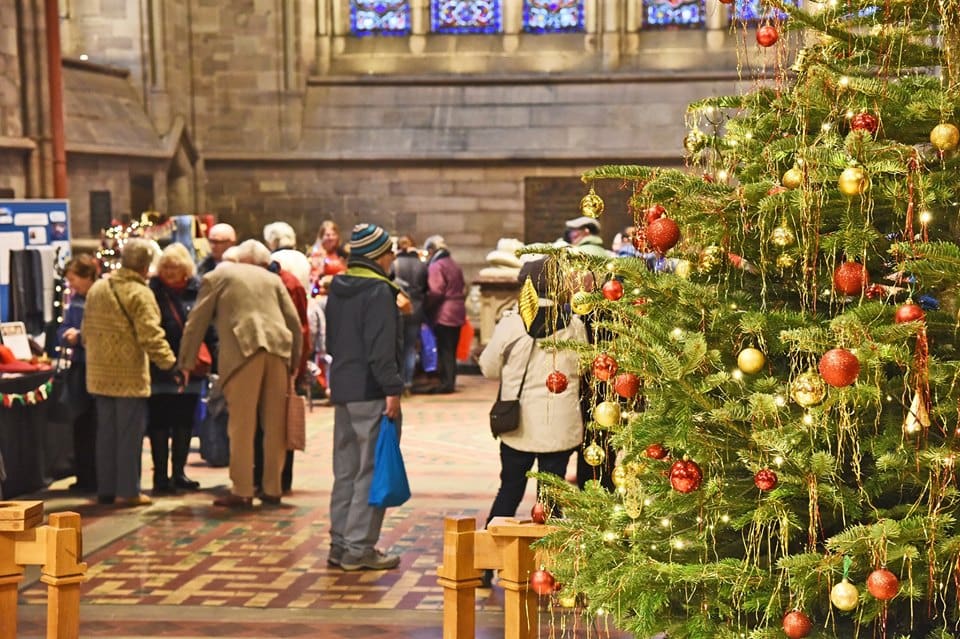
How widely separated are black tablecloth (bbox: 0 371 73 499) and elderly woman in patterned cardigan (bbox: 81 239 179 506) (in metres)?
0.45

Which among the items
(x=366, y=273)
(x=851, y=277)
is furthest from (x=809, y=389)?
(x=366, y=273)

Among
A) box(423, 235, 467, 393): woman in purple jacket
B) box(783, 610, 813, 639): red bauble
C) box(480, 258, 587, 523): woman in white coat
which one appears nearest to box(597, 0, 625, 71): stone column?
box(423, 235, 467, 393): woman in purple jacket

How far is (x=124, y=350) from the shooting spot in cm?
832

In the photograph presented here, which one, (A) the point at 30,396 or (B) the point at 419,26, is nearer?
(A) the point at 30,396

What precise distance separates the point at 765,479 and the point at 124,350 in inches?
230

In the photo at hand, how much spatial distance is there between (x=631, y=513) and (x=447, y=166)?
16.4 meters

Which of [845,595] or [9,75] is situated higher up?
[9,75]

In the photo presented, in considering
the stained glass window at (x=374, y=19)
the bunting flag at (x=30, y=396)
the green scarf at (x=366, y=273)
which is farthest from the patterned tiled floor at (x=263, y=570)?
the stained glass window at (x=374, y=19)

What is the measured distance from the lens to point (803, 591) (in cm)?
313

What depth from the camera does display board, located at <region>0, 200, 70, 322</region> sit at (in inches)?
422

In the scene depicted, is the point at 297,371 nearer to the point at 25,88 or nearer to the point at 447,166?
the point at 25,88

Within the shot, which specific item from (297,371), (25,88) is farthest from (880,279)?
(25,88)

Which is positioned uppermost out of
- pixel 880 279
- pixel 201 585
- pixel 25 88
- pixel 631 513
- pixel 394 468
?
pixel 25 88

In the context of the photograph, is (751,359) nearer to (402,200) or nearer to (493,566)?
(493,566)
